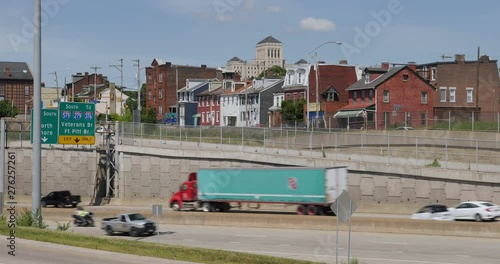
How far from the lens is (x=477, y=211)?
3981 centimetres

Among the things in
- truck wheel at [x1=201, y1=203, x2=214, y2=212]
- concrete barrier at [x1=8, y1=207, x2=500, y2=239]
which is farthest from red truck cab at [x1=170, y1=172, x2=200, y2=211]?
concrete barrier at [x1=8, y1=207, x2=500, y2=239]

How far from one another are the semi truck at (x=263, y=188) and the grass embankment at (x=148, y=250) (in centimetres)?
1935

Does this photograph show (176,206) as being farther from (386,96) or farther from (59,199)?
(386,96)

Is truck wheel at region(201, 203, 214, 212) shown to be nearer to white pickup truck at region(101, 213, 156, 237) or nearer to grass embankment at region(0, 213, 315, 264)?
white pickup truck at region(101, 213, 156, 237)

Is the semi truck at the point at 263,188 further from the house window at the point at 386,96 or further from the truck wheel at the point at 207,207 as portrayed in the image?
the house window at the point at 386,96

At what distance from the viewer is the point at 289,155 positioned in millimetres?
54750

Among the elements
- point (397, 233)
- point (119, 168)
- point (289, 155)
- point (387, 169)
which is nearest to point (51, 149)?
point (119, 168)

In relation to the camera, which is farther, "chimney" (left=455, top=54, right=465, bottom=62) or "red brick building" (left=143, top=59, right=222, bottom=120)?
"red brick building" (left=143, top=59, right=222, bottom=120)

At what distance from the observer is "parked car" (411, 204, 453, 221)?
4131 cm

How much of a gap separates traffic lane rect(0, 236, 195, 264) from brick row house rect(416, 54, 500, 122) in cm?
7218

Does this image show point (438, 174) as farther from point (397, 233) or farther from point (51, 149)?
point (51, 149)

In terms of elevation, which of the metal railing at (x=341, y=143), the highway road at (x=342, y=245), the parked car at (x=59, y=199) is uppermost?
the metal railing at (x=341, y=143)

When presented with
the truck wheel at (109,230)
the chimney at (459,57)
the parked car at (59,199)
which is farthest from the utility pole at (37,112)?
the chimney at (459,57)

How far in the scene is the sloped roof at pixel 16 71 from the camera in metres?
156
